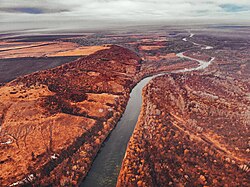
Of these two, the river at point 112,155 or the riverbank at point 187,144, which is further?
the river at point 112,155

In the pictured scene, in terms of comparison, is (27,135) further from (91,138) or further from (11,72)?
(11,72)

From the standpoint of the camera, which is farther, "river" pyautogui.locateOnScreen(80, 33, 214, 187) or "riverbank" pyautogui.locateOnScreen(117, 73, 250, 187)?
"river" pyautogui.locateOnScreen(80, 33, 214, 187)

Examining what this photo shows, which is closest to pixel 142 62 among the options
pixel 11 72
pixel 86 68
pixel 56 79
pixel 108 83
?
pixel 86 68

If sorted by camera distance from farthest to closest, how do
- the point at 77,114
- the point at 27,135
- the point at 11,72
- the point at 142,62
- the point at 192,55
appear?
the point at 192,55
the point at 142,62
the point at 11,72
the point at 77,114
the point at 27,135

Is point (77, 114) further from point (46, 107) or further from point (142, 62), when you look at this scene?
point (142, 62)

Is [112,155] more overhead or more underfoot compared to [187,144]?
more underfoot

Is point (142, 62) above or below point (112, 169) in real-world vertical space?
above

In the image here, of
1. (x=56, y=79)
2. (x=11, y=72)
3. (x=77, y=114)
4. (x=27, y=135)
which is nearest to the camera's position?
(x=27, y=135)

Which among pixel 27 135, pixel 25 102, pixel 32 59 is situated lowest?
pixel 27 135

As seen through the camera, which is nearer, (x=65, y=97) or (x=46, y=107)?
(x=46, y=107)
